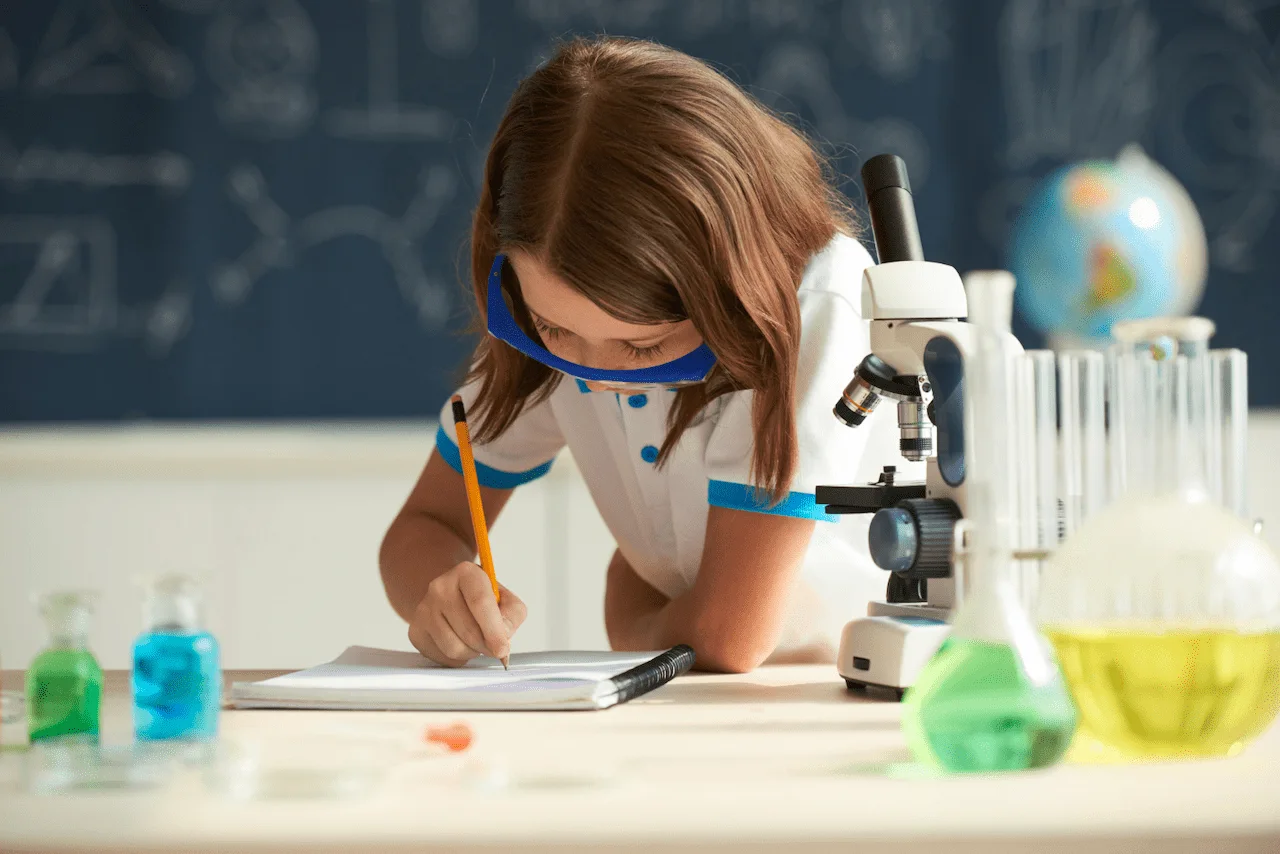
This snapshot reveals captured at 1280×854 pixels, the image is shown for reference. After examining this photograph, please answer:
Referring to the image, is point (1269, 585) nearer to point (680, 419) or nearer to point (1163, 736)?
point (1163, 736)

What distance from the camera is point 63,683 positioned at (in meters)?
0.78

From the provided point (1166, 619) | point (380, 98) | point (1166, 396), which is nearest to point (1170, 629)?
point (1166, 619)

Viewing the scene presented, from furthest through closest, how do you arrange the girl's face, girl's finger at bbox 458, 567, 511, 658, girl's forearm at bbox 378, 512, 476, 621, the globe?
the globe → girl's forearm at bbox 378, 512, 476, 621 → the girl's face → girl's finger at bbox 458, 567, 511, 658

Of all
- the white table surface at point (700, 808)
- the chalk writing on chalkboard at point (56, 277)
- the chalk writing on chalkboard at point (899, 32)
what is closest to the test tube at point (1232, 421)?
the white table surface at point (700, 808)

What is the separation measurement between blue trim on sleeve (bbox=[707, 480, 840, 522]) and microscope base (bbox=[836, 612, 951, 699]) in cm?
23

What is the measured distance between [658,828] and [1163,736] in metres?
0.28

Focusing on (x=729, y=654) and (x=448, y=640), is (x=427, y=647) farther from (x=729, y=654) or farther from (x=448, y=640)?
(x=729, y=654)

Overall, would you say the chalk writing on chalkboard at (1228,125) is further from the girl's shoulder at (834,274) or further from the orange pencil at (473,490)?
the orange pencil at (473,490)

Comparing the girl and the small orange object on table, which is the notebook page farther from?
the small orange object on table

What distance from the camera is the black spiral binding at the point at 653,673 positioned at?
95cm

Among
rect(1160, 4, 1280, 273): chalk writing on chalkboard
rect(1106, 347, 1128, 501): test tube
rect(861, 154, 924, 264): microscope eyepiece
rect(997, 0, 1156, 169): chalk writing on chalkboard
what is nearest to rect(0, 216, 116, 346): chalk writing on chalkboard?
rect(997, 0, 1156, 169): chalk writing on chalkboard

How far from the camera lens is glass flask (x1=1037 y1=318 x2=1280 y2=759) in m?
0.65

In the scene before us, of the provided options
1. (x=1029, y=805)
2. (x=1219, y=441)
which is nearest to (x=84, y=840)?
(x=1029, y=805)

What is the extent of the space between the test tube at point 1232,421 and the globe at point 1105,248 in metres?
1.71
